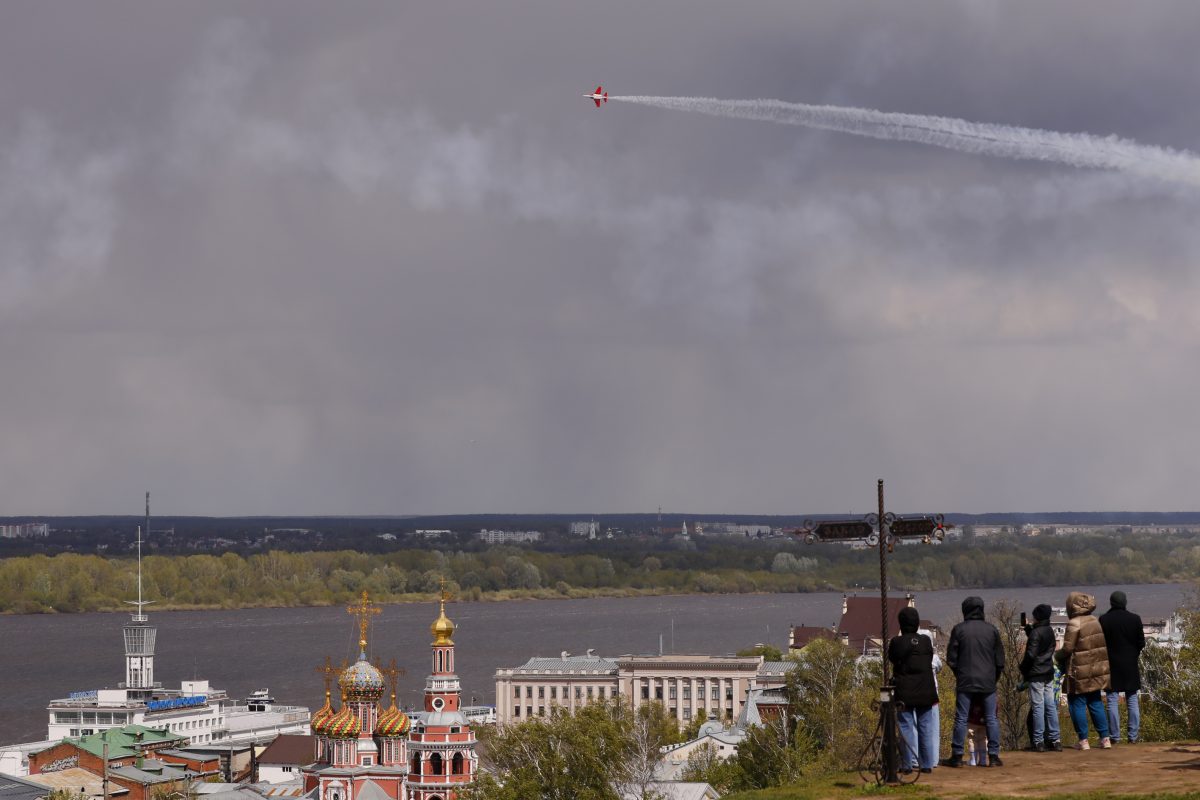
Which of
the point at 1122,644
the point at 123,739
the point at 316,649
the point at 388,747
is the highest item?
the point at 1122,644

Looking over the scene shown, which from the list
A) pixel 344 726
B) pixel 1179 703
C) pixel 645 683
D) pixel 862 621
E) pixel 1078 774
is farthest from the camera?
pixel 862 621

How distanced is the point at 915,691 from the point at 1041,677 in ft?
6.80

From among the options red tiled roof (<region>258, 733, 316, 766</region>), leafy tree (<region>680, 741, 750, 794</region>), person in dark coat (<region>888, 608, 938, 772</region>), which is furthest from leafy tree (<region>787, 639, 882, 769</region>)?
red tiled roof (<region>258, 733, 316, 766</region>)

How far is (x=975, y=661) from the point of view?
67.6 feet

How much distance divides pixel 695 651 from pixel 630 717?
77.2 meters

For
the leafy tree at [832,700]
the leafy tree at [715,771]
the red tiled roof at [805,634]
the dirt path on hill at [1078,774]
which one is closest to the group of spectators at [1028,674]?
the dirt path on hill at [1078,774]

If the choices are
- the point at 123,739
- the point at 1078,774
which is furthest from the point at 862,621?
the point at 1078,774

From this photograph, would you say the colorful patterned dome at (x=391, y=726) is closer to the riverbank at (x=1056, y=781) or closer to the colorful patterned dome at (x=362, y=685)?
the colorful patterned dome at (x=362, y=685)

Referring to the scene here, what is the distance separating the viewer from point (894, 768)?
20.0 meters

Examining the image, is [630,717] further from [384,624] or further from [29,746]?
[384,624]

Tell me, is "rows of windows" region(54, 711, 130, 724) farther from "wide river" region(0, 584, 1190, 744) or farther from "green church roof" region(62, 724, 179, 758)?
"green church roof" region(62, 724, 179, 758)

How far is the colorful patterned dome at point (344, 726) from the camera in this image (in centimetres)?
6316

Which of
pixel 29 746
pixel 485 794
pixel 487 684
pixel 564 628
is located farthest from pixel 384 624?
pixel 485 794

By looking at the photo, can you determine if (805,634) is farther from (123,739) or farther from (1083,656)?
(1083,656)
